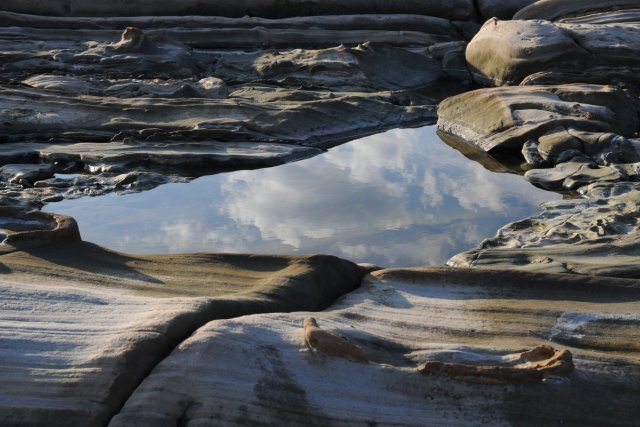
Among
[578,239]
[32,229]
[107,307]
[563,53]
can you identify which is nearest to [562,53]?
[563,53]

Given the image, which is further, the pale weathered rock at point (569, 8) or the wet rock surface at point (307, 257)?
the pale weathered rock at point (569, 8)

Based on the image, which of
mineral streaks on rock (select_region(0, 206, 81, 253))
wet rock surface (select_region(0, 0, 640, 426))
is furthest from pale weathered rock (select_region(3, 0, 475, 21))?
mineral streaks on rock (select_region(0, 206, 81, 253))

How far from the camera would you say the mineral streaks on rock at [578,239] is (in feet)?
13.0

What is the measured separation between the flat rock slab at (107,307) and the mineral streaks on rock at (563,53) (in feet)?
17.3

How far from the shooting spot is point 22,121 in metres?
6.86

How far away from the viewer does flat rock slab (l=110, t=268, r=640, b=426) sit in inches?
94.0

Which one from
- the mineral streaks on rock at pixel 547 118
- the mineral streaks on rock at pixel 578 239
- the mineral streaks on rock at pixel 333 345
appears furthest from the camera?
the mineral streaks on rock at pixel 547 118

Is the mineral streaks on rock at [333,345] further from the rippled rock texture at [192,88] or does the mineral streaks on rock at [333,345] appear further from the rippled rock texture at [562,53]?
the rippled rock texture at [562,53]

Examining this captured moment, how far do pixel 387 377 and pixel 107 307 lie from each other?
865mm

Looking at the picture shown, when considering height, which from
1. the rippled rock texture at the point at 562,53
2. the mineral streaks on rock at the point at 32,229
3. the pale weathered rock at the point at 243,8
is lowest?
the mineral streaks on rock at the point at 32,229

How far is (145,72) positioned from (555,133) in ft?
12.5

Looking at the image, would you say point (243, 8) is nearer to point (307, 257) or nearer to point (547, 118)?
point (547, 118)

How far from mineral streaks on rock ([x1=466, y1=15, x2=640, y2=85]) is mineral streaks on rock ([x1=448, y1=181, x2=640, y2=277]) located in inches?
112

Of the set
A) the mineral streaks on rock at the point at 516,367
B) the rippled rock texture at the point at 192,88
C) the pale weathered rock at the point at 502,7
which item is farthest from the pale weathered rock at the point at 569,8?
the mineral streaks on rock at the point at 516,367
